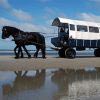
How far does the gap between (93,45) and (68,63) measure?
6994 millimetres

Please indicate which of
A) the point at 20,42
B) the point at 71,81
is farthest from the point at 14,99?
the point at 20,42

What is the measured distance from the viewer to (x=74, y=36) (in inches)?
1130

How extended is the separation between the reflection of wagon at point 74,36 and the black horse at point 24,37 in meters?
2.00

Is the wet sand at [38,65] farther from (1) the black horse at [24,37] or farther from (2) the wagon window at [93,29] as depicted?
(2) the wagon window at [93,29]

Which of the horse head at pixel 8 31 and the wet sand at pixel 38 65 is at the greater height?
the horse head at pixel 8 31

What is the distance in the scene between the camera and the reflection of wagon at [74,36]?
93.6 ft

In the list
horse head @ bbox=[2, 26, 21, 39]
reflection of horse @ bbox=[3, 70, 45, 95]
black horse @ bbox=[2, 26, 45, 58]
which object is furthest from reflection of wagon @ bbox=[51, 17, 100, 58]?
reflection of horse @ bbox=[3, 70, 45, 95]

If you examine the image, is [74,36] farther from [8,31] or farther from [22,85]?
[22,85]

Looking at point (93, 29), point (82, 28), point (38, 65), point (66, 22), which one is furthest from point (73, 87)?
point (93, 29)

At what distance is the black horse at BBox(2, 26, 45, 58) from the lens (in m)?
26.3

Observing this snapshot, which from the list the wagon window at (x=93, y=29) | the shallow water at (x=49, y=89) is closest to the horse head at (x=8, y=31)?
the wagon window at (x=93, y=29)

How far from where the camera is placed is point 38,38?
27141 millimetres

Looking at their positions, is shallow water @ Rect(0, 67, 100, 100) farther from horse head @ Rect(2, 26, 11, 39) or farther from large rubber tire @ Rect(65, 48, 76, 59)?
large rubber tire @ Rect(65, 48, 76, 59)

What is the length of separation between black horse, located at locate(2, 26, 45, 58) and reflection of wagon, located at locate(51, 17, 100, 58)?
2001 millimetres
